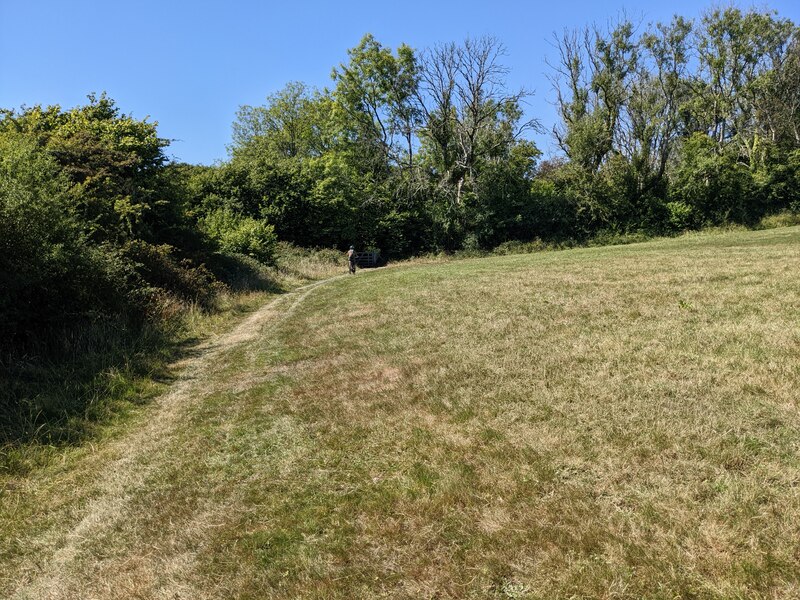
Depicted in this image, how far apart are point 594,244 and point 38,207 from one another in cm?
3504

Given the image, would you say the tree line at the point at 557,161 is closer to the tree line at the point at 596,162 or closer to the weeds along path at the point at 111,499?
the tree line at the point at 596,162

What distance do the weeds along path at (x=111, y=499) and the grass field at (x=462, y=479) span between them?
0.07ft

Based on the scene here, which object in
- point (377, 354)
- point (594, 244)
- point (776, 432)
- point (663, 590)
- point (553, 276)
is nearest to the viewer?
point (663, 590)

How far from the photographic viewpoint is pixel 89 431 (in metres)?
6.11

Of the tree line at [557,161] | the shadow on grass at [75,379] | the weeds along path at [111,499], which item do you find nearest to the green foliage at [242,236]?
the tree line at [557,161]


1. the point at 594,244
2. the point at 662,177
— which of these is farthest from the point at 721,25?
the point at 594,244

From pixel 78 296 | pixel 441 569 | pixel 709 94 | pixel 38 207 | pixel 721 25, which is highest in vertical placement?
pixel 721 25

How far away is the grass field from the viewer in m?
2.96

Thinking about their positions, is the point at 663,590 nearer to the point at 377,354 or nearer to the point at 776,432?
the point at 776,432

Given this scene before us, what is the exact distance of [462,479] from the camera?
397 centimetres

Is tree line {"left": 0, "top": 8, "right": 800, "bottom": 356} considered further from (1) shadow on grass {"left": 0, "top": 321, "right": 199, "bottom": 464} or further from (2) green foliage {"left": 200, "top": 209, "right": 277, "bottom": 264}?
(1) shadow on grass {"left": 0, "top": 321, "right": 199, "bottom": 464}

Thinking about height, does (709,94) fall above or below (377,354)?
above

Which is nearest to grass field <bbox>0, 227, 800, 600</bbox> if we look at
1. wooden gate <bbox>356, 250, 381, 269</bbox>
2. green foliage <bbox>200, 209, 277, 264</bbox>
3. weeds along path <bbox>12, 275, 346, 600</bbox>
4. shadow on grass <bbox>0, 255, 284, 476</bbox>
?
weeds along path <bbox>12, 275, 346, 600</bbox>

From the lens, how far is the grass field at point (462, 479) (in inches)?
116
